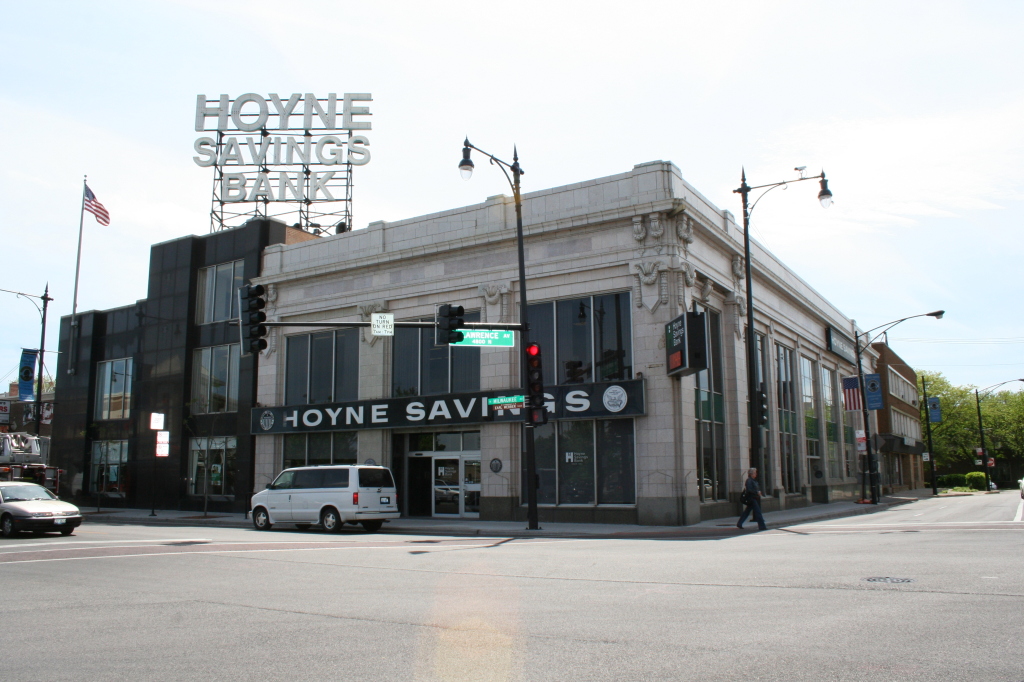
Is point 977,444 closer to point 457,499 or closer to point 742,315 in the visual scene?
point 742,315

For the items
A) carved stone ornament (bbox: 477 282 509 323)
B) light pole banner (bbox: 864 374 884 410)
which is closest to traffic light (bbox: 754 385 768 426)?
carved stone ornament (bbox: 477 282 509 323)

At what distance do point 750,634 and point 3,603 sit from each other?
8524 millimetres

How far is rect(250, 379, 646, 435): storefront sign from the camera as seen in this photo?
79.7ft

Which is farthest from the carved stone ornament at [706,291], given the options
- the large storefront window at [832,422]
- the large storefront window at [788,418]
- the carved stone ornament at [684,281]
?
the large storefront window at [832,422]

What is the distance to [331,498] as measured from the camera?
74.5 ft

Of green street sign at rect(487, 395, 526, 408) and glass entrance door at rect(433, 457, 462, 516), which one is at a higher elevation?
green street sign at rect(487, 395, 526, 408)

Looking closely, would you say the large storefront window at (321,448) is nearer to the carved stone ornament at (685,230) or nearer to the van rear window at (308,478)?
the van rear window at (308,478)

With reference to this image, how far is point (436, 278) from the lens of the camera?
2894cm

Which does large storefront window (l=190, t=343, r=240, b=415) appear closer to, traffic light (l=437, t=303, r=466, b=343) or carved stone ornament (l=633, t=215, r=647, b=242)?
traffic light (l=437, t=303, r=466, b=343)

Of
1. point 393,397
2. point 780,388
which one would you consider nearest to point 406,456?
point 393,397

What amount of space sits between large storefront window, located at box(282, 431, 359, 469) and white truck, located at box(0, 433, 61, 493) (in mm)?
10896

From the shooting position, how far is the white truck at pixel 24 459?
1276 inches

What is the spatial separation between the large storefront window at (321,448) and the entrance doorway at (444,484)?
2.59m

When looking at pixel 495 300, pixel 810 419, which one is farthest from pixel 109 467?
pixel 810 419
